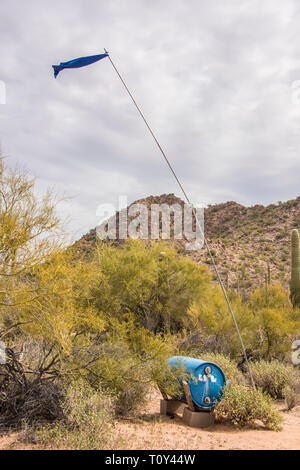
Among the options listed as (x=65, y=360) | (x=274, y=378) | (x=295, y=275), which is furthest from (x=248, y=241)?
(x=65, y=360)

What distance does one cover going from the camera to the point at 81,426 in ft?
24.8

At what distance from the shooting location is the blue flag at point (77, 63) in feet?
38.4

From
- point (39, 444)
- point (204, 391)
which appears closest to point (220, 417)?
point (204, 391)

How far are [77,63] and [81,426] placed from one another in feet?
32.2

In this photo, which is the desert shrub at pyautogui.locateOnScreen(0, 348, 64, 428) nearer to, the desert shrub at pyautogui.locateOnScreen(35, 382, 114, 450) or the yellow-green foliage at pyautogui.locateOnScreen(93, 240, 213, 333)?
the desert shrub at pyautogui.locateOnScreen(35, 382, 114, 450)

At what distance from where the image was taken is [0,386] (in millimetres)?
8656

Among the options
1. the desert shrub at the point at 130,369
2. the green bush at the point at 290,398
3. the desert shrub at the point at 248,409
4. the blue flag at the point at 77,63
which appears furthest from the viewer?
the green bush at the point at 290,398

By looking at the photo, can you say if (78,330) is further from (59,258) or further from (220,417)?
(220,417)

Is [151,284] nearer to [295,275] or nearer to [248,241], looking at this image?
[295,275]

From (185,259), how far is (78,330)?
1347cm

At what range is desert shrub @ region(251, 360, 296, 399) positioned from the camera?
12.8 metres

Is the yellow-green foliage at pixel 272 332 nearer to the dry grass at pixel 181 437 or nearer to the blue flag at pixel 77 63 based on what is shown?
the dry grass at pixel 181 437

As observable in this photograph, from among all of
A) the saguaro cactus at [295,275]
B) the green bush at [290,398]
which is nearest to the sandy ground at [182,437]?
the green bush at [290,398]

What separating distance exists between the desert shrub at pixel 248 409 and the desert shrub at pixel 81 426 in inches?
114
